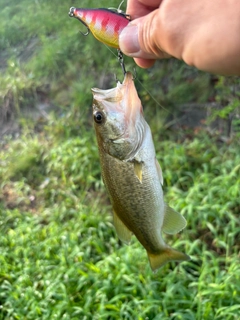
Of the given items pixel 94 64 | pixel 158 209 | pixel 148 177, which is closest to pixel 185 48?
pixel 148 177

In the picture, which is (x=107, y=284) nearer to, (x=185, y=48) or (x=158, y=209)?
(x=158, y=209)

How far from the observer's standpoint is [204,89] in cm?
478

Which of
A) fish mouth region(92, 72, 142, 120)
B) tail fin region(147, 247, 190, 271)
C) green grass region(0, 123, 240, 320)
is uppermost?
fish mouth region(92, 72, 142, 120)

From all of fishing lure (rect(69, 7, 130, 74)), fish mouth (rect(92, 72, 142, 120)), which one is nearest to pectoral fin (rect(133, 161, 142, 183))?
fish mouth (rect(92, 72, 142, 120))

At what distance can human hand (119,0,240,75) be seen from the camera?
1314mm

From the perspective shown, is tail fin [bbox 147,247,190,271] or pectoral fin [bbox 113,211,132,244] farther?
tail fin [bbox 147,247,190,271]

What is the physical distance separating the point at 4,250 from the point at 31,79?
10.4 feet

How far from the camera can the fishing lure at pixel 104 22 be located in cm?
158

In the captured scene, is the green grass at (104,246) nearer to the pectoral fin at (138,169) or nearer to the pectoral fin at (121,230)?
the pectoral fin at (121,230)

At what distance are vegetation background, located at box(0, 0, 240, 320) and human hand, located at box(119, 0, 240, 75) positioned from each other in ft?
1.17

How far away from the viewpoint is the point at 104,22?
158cm

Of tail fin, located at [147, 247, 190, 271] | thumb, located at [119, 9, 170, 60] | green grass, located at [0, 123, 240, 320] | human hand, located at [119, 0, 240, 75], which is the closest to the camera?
human hand, located at [119, 0, 240, 75]

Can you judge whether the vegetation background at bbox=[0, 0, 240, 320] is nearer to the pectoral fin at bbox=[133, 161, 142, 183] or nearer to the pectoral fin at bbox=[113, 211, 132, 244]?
the pectoral fin at bbox=[133, 161, 142, 183]

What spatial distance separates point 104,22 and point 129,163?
565 millimetres
